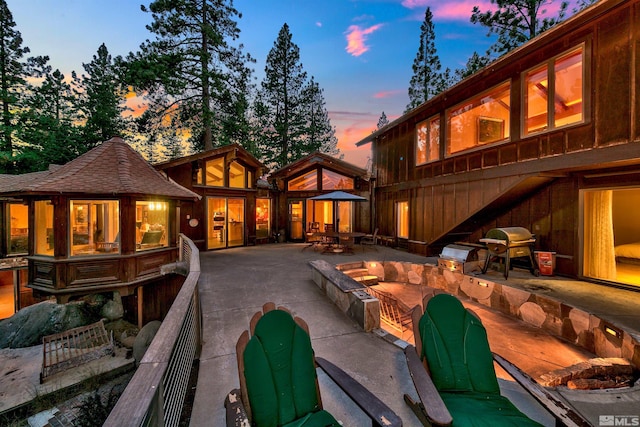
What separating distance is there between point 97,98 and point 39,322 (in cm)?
1407

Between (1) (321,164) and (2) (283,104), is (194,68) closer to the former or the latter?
(1) (321,164)

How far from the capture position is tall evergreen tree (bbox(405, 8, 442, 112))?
17548 mm

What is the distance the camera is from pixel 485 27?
39.9 ft

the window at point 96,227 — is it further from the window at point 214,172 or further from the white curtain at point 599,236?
the white curtain at point 599,236

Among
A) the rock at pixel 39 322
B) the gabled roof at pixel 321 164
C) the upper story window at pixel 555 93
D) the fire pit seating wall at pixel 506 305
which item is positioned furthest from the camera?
the gabled roof at pixel 321 164

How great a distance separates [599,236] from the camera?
235 inches

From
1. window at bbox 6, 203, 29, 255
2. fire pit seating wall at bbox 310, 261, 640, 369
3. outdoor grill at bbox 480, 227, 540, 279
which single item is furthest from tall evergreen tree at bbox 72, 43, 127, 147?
outdoor grill at bbox 480, 227, 540, 279

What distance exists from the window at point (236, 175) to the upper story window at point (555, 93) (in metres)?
10.6

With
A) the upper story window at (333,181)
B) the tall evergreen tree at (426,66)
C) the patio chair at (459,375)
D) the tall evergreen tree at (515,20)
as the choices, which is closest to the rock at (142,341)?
the patio chair at (459,375)

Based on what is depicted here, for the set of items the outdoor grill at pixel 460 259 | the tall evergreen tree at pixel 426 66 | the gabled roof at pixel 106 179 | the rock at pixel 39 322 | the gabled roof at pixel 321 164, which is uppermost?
the tall evergreen tree at pixel 426 66

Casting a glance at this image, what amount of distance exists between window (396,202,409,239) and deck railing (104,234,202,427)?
9226 millimetres

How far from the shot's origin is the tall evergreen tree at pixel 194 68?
468 inches

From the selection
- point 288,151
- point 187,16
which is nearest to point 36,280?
point 187,16

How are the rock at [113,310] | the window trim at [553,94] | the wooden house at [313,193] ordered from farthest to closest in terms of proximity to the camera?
1. the wooden house at [313,193]
2. the rock at [113,310]
3. the window trim at [553,94]
